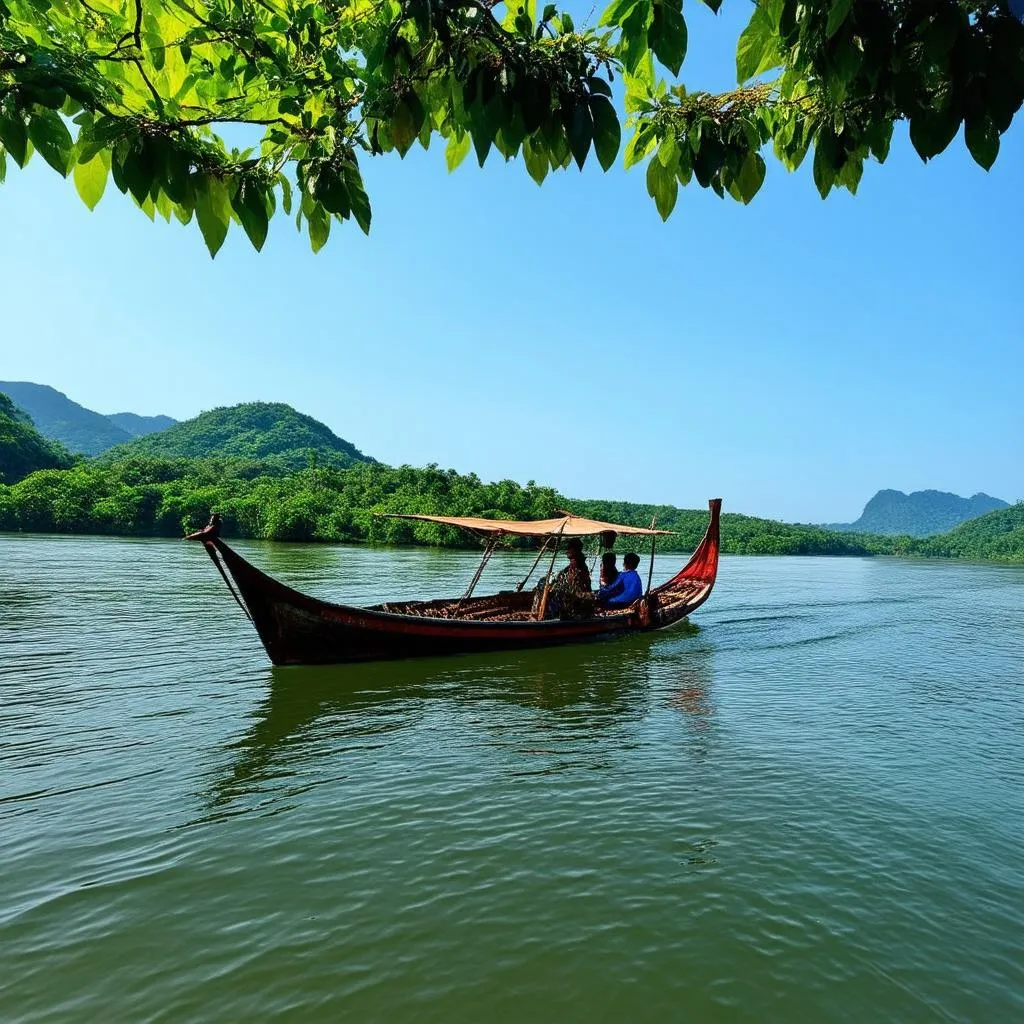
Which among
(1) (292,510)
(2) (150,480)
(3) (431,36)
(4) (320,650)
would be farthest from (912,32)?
(2) (150,480)

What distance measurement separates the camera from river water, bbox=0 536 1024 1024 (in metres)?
3.82

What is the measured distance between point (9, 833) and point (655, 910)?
15.7 ft

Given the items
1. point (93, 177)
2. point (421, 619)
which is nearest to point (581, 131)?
point (93, 177)

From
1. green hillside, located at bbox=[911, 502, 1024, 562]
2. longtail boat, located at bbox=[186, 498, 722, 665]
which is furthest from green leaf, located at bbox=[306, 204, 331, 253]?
green hillside, located at bbox=[911, 502, 1024, 562]

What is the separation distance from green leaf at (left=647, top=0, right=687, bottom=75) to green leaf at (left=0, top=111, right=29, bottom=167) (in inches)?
52.5

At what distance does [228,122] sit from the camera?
180 cm

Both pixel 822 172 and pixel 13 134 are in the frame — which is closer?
pixel 13 134

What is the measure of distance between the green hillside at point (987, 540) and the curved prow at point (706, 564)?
82737 millimetres

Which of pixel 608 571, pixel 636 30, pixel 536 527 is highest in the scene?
pixel 636 30

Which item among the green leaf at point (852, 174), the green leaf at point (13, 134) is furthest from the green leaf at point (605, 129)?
the green leaf at point (13, 134)

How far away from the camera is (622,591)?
51.8ft

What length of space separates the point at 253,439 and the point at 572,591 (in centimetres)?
12925

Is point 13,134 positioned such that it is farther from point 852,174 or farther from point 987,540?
point 987,540

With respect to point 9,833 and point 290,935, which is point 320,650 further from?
point 290,935
